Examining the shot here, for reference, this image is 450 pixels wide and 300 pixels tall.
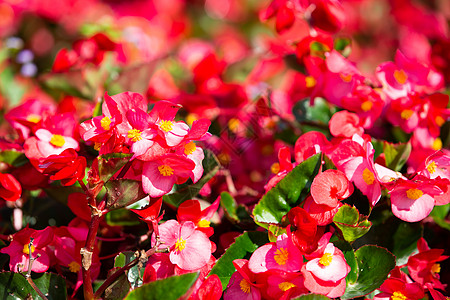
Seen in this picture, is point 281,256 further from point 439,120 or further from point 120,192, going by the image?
point 439,120

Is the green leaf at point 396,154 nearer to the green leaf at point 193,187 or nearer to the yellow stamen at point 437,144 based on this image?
the yellow stamen at point 437,144

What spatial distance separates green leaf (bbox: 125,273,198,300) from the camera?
41cm

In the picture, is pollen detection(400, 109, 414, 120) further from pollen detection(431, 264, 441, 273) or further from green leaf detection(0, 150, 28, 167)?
green leaf detection(0, 150, 28, 167)

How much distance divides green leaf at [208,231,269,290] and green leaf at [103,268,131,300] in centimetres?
9

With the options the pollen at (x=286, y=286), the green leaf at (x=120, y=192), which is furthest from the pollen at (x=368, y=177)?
the green leaf at (x=120, y=192)

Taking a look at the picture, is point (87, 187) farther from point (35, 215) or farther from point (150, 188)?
point (35, 215)

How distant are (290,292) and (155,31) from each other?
1313 mm

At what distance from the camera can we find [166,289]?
42 cm

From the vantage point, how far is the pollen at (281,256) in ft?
1.53

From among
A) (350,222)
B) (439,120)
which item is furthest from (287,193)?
(439,120)

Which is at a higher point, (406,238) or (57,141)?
(57,141)

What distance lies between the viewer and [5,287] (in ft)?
1.59

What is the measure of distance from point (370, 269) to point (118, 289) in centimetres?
27

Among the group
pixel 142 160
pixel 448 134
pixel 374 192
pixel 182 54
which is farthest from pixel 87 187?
pixel 182 54
